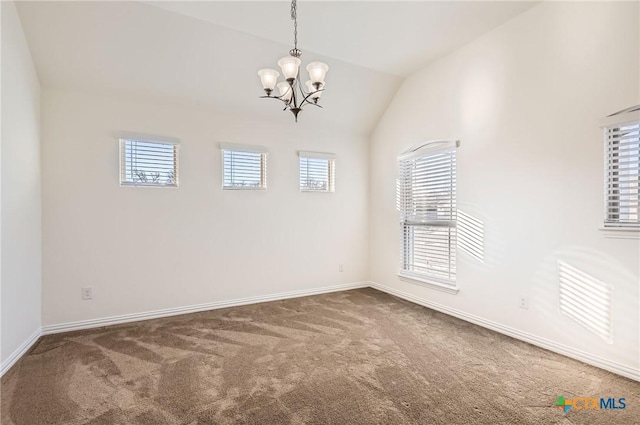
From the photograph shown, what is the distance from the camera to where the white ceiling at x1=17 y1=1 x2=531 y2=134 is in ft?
9.75

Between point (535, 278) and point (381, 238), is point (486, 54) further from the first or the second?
point (381, 238)

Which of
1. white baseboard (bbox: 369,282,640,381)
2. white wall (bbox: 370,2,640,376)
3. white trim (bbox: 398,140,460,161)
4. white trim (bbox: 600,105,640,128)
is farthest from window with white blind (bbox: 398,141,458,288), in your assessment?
white trim (bbox: 600,105,640,128)

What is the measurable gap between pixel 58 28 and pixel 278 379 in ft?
12.4

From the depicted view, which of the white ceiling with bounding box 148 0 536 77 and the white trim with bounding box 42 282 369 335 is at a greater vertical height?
the white ceiling with bounding box 148 0 536 77

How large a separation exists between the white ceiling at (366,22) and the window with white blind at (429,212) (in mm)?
1244

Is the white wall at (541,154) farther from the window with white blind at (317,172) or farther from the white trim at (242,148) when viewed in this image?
the white trim at (242,148)

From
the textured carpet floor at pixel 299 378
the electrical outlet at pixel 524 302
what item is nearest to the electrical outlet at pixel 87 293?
the textured carpet floor at pixel 299 378

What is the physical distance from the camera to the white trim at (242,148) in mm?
4250

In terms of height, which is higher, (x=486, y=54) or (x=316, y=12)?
(x=316, y=12)

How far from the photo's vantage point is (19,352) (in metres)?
2.81

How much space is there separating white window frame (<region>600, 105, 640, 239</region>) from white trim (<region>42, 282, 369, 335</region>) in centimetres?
351

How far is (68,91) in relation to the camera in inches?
136

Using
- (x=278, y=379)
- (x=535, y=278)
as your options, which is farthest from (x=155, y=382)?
(x=535, y=278)

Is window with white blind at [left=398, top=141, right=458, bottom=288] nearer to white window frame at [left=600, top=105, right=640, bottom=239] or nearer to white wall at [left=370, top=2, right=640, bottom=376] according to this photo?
white wall at [left=370, top=2, right=640, bottom=376]
